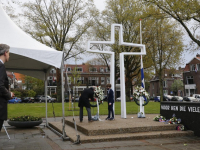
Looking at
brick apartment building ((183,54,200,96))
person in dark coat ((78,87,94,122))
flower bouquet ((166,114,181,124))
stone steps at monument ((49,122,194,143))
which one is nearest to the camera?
stone steps at monument ((49,122,194,143))

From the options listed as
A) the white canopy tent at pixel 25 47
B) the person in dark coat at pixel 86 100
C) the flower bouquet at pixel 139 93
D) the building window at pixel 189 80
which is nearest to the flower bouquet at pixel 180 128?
the person in dark coat at pixel 86 100

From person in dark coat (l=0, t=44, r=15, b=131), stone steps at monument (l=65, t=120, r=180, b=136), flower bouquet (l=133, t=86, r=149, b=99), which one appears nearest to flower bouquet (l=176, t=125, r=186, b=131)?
stone steps at monument (l=65, t=120, r=180, b=136)

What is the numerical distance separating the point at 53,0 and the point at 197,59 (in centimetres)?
3874

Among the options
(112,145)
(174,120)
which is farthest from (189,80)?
(112,145)

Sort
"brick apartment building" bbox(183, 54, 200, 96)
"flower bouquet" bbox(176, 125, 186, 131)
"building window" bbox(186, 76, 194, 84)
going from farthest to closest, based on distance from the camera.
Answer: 1. "building window" bbox(186, 76, 194, 84)
2. "brick apartment building" bbox(183, 54, 200, 96)
3. "flower bouquet" bbox(176, 125, 186, 131)

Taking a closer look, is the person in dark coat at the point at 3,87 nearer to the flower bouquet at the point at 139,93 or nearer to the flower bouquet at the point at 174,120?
the flower bouquet at the point at 174,120

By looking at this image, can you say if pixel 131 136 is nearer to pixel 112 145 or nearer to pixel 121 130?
pixel 121 130

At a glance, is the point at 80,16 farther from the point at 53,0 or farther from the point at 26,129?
the point at 26,129

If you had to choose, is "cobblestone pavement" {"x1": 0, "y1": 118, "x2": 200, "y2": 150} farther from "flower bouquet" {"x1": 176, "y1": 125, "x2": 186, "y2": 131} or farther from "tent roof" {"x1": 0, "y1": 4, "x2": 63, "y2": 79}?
"tent roof" {"x1": 0, "y1": 4, "x2": 63, "y2": 79}

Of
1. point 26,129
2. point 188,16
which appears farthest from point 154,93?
point 26,129

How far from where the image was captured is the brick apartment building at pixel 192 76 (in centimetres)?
5753

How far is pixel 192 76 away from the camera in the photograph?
59.6 metres

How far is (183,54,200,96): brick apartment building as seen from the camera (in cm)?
5753

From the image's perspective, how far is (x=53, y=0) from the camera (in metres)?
36.0
